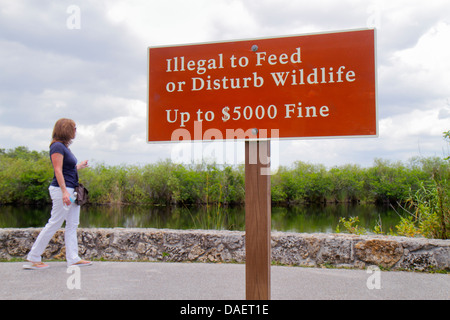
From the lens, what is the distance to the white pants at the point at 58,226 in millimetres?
4098

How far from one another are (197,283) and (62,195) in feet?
5.84

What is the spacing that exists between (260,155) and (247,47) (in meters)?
→ 0.78

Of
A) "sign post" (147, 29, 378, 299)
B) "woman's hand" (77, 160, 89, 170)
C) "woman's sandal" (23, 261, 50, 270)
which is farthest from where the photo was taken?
"woman's hand" (77, 160, 89, 170)

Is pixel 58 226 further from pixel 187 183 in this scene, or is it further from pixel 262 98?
pixel 187 183

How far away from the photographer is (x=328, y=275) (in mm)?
3994

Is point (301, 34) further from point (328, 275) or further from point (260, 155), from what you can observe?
point (328, 275)

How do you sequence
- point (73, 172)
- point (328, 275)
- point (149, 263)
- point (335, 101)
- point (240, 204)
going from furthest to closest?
point (240, 204) < point (149, 263) < point (73, 172) < point (328, 275) < point (335, 101)

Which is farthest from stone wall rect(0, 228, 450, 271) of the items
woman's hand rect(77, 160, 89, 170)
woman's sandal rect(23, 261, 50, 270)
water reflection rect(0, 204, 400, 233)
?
water reflection rect(0, 204, 400, 233)

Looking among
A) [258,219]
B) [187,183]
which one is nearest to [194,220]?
[258,219]

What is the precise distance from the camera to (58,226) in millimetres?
4168

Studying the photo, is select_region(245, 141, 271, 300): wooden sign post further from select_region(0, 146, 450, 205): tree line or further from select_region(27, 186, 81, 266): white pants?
select_region(0, 146, 450, 205): tree line

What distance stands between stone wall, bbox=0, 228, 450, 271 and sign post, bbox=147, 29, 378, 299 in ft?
6.67

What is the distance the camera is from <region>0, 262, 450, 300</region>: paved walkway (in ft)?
11.0
